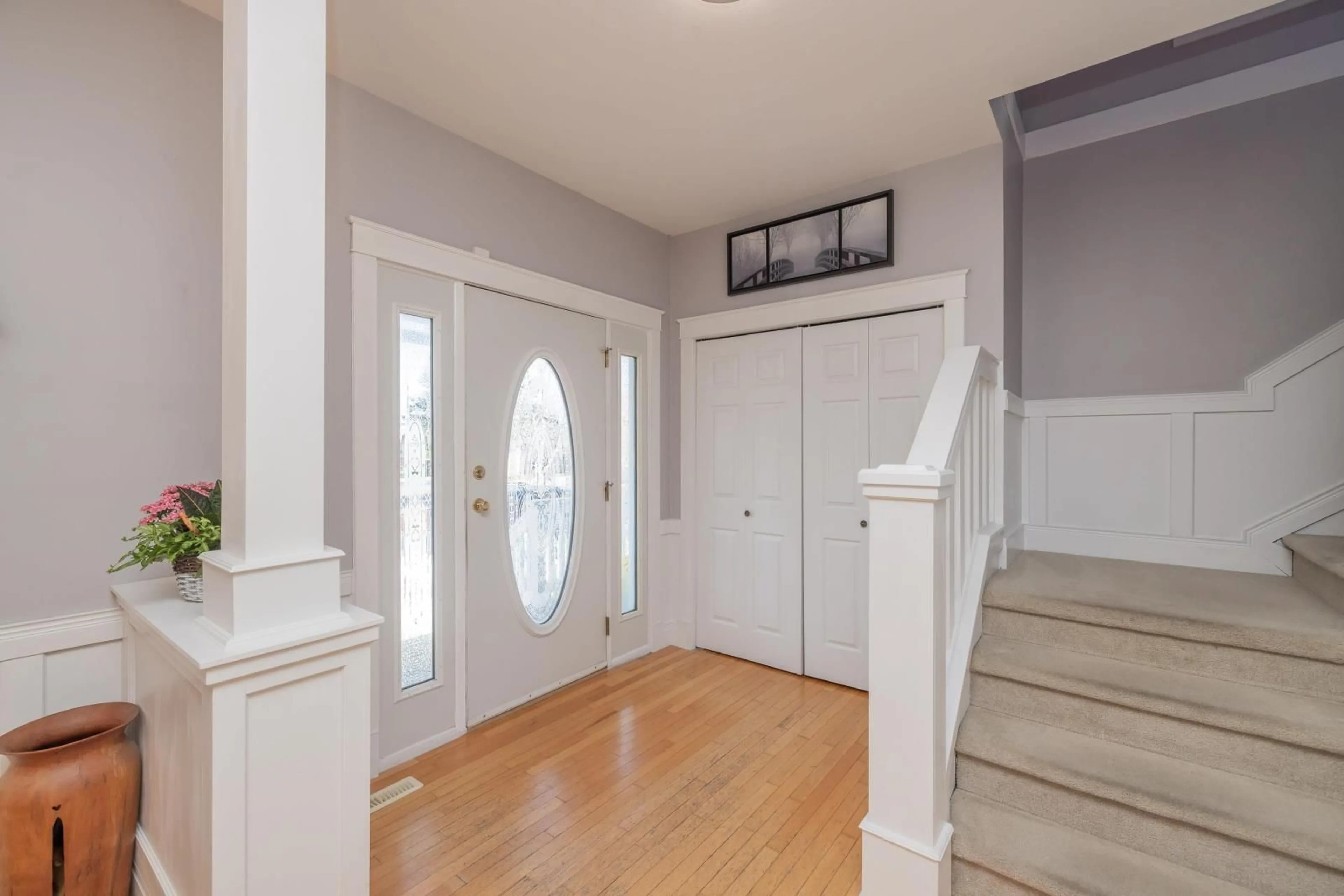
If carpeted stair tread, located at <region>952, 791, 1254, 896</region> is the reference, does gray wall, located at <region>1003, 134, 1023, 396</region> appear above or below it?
above

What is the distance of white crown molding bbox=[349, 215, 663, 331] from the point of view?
7.41 feet

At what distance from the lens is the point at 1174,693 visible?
1.67m

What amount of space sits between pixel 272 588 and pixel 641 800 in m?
1.51

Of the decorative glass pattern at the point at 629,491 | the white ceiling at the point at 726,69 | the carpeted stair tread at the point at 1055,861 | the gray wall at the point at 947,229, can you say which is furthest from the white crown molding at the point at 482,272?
the carpeted stair tread at the point at 1055,861

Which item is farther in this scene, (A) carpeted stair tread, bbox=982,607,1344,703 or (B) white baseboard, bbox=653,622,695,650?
(B) white baseboard, bbox=653,622,695,650

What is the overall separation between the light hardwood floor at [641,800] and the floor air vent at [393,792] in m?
0.02

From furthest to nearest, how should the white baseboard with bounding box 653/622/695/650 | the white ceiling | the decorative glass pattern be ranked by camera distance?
1. the white baseboard with bounding box 653/622/695/650
2. the decorative glass pattern
3. the white ceiling

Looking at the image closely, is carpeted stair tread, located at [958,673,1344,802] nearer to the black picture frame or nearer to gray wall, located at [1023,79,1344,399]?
gray wall, located at [1023,79,1344,399]

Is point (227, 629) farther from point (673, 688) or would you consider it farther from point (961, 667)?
point (673, 688)

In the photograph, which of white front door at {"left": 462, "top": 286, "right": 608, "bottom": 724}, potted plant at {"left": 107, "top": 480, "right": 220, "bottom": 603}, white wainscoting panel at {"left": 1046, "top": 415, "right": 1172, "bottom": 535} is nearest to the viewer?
potted plant at {"left": 107, "top": 480, "right": 220, "bottom": 603}

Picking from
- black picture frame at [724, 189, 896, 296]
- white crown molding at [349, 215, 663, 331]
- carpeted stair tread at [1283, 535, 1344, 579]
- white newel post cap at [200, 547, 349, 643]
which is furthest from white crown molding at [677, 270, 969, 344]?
white newel post cap at [200, 547, 349, 643]

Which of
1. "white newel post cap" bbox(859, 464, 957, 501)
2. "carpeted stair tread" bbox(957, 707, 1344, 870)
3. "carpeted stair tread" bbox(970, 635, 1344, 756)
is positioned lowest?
"carpeted stair tread" bbox(957, 707, 1344, 870)

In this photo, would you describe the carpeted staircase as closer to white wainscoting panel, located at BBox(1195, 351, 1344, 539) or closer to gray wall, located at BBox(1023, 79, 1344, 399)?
white wainscoting panel, located at BBox(1195, 351, 1344, 539)

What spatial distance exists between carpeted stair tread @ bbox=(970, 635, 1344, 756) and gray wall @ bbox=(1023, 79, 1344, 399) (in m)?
1.60
